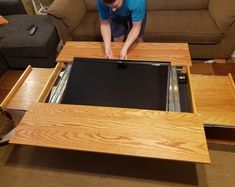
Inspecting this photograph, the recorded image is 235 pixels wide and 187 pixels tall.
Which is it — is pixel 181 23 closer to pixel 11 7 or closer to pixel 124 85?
pixel 124 85

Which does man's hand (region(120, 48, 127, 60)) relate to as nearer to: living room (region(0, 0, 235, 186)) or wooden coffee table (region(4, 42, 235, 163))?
living room (region(0, 0, 235, 186))

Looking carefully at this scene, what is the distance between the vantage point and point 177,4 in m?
2.13

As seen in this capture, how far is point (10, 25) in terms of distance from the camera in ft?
7.30

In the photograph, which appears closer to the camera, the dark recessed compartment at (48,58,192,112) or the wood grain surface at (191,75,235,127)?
the dark recessed compartment at (48,58,192,112)

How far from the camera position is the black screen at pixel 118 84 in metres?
1.21

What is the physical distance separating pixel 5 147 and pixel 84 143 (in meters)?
0.94

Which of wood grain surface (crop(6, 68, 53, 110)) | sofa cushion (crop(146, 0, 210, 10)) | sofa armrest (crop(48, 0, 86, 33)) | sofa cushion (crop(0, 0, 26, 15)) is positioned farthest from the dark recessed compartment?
sofa cushion (crop(0, 0, 26, 15))

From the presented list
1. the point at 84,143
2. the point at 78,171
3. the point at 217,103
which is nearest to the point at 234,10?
the point at 217,103

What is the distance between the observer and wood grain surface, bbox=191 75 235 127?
1312 millimetres

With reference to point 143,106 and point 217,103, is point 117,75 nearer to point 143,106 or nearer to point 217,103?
point 143,106

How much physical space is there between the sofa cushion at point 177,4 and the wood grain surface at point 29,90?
4.17ft

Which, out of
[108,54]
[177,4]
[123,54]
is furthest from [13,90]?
[177,4]

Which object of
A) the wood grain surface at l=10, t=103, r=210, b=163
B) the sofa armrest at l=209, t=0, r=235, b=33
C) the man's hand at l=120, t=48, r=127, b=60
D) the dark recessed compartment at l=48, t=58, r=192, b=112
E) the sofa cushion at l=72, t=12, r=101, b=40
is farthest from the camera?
the sofa cushion at l=72, t=12, r=101, b=40

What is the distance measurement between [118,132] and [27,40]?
1.44 metres
